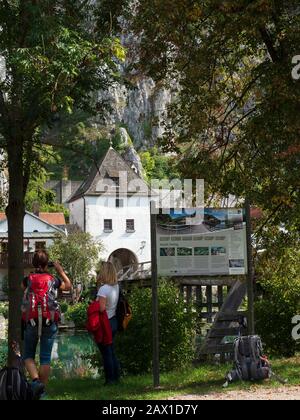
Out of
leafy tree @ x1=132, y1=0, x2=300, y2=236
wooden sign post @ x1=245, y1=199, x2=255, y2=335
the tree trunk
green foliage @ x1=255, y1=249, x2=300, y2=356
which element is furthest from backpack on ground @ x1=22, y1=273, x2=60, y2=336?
green foliage @ x1=255, y1=249, x2=300, y2=356

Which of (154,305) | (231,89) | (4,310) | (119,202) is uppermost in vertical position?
(119,202)

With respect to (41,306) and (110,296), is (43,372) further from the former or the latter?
(110,296)

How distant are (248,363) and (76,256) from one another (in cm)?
4557

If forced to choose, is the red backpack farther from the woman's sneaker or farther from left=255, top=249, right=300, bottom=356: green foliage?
left=255, top=249, right=300, bottom=356: green foliage

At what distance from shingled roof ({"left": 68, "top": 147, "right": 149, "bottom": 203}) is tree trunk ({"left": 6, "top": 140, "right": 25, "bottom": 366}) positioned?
53.6m

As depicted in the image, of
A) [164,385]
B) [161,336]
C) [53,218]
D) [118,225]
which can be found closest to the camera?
[164,385]

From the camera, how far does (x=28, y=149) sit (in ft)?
45.8

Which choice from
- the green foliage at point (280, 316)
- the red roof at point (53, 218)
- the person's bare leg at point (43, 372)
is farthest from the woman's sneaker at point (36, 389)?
the red roof at point (53, 218)

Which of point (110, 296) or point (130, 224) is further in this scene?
point (130, 224)

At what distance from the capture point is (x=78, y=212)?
240 ft

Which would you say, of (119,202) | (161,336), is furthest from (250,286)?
(119,202)
